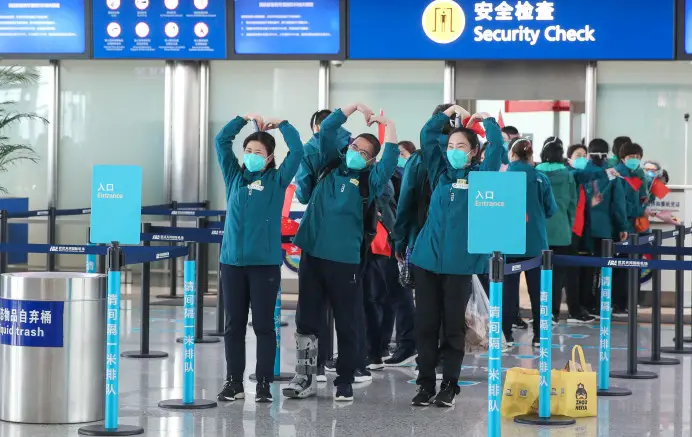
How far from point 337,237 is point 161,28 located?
265 inches

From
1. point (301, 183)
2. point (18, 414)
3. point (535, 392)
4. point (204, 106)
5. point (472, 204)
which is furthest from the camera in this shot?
point (204, 106)

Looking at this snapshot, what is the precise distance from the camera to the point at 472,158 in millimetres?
7965

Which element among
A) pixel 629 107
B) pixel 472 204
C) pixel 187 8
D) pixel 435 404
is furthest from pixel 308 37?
pixel 472 204

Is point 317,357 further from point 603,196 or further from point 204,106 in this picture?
point 204,106

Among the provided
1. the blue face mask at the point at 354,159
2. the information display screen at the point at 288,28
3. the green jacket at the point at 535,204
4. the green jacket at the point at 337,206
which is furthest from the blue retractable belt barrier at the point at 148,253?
the information display screen at the point at 288,28

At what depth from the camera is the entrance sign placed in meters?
7.02

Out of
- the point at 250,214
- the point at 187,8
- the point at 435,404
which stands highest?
the point at 187,8

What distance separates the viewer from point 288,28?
1393 centimetres

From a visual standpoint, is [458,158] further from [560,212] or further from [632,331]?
[560,212]

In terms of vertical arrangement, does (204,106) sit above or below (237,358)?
above

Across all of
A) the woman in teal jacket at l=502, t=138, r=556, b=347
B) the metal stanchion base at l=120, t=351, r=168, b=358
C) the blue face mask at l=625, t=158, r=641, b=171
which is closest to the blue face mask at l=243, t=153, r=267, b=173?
the metal stanchion base at l=120, t=351, r=168, b=358

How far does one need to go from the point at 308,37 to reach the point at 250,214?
6.17 metres

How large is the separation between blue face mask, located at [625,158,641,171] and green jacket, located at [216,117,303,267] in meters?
5.56

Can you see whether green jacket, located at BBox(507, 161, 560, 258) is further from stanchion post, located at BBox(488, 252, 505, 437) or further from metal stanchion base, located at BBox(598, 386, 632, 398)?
stanchion post, located at BBox(488, 252, 505, 437)
